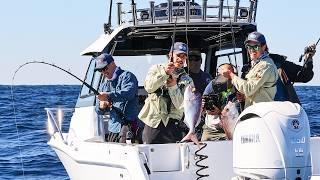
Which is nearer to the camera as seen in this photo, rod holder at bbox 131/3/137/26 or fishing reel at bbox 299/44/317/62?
fishing reel at bbox 299/44/317/62

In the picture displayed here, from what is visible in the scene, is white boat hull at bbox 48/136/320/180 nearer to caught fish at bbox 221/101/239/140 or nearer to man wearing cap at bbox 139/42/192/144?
caught fish at bbox 221/101/239/140

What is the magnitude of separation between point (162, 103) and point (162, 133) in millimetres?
330

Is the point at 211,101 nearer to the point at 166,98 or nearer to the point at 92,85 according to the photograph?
the point at 166,98

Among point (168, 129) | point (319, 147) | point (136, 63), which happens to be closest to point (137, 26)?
point (136, 63)

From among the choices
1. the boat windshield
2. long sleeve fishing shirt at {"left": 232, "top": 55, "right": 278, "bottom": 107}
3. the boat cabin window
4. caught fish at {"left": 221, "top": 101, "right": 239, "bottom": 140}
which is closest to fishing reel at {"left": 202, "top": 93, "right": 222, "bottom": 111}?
caught fish at {"left": 221, "top": 101, "right": 239, "bottom": 140}

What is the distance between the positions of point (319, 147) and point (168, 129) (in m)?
1.56

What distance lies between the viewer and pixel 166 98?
7.77 metres

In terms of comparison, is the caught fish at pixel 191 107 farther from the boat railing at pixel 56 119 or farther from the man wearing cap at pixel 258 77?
the boat railing at pixel 56 119

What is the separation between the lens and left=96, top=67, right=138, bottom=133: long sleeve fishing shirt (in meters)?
8.52

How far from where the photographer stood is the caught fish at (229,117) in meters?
7.66

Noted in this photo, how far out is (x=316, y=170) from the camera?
25.4 feet

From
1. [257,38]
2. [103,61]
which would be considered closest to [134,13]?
[103,61]

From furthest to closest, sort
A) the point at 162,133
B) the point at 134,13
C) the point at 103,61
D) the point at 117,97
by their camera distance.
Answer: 1. the point at 134,13
2. the point at 103,61
3. the point at 117,97
4. the point at 162,133

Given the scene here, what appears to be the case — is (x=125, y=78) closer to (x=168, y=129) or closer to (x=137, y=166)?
(x=168, y=129)
